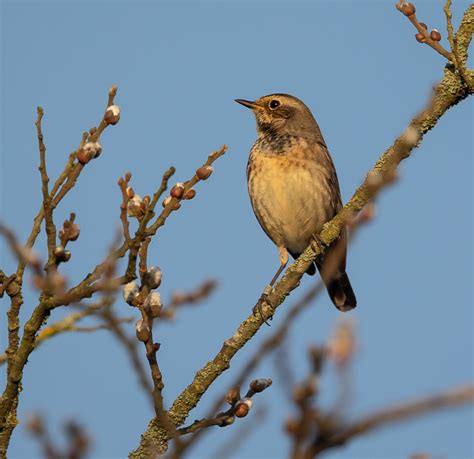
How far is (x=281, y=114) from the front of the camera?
10812 mm

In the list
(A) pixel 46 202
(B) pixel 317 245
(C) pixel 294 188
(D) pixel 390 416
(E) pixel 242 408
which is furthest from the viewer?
A: (C) pixel 294 188

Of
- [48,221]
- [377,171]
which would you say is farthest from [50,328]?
[377,171]

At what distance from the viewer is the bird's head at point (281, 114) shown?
1051cm

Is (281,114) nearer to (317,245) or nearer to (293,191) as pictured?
(293,191)

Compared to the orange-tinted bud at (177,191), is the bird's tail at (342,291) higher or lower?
higher

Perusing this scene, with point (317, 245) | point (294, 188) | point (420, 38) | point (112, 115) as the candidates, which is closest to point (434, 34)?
point (420, 38)

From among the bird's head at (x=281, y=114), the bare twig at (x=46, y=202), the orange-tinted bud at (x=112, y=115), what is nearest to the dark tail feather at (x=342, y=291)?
the bird's head at (x=281, y=114)

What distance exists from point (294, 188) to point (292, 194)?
0.26 feet

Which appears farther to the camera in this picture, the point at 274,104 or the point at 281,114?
the point at 274,104

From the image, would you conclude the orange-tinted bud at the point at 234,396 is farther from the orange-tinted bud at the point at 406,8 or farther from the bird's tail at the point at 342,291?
the bird's tail at the point at 342,291

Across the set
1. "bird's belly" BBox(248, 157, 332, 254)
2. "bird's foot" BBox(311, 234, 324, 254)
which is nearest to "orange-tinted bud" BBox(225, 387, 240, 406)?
"bird's foot" BBox(311, 234, 324, 254)

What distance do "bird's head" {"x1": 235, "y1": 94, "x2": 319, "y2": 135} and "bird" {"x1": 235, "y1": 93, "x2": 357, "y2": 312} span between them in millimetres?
15

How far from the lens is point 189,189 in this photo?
4.21m

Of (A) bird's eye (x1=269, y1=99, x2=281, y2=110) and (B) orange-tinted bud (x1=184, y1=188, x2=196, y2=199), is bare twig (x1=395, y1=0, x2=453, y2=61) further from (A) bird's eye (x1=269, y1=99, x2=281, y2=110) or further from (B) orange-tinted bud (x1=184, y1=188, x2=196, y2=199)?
(A) bird's eye (x1=269, y1=99, x2=281, y2=110)
